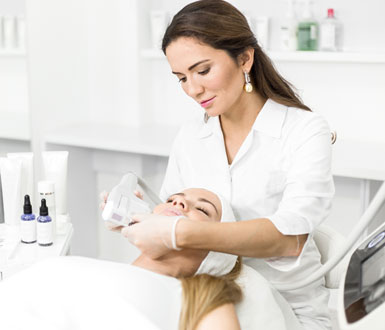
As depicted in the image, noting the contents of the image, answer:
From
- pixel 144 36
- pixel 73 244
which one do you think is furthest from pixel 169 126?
pixel 73 244

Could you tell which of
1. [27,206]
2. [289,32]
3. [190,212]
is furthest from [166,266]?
[289,32]

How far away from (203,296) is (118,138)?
1.42m

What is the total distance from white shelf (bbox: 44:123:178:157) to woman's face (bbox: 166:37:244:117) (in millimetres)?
893

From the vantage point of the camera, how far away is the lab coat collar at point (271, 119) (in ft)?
4.85

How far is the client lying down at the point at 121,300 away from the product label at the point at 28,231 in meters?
0.40

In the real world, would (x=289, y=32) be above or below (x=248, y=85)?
above

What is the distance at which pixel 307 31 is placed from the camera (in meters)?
2.33

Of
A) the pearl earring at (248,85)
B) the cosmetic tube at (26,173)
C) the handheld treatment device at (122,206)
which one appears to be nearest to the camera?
the handheld treatment device at (122,206)

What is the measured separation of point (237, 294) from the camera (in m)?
1.24

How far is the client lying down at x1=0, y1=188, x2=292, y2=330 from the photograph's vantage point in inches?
43.8

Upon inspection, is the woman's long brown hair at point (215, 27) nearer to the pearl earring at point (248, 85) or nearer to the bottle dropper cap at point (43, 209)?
the pearl earring at point (248, 85)

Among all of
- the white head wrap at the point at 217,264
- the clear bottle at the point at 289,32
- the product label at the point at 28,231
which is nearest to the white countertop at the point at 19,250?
the product label at the point at 28,231

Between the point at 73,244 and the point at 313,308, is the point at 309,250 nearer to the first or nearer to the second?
the point at 313,308

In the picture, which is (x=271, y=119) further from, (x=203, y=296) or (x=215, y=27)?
(x=203, y=296)
